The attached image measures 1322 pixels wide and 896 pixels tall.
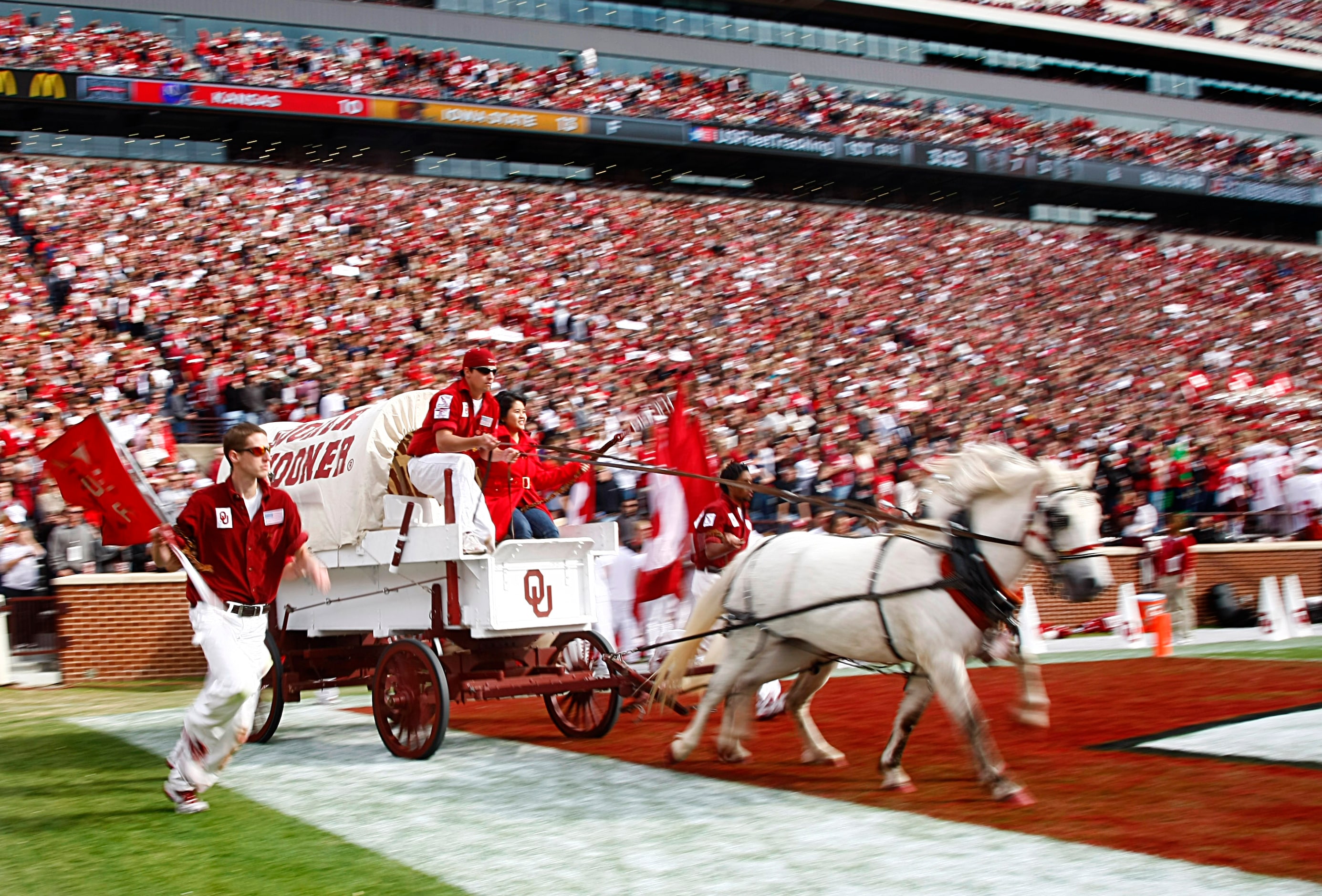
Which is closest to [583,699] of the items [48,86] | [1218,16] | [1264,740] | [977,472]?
[977,472]

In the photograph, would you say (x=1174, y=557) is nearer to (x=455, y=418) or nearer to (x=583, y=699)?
(x=583, y=699)

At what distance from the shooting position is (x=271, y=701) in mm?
9242

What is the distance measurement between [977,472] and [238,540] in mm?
3899

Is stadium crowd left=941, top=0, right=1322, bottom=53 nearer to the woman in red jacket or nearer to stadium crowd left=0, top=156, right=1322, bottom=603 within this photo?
stadium crowd left=0, top=156, right=1322, bottom=603

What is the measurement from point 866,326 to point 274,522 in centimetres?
2176

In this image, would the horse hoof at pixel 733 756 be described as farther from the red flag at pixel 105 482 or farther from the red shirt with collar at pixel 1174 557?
the red shirt with collar at pixel 1174 557

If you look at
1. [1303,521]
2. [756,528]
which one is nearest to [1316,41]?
[1303,521]

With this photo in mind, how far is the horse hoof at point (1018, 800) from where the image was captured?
19.9ft

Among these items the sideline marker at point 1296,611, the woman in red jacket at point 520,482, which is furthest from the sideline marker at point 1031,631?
the woman in red jacket at point 520,482

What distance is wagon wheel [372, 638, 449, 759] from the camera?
764cm

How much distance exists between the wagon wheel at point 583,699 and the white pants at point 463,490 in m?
1.14

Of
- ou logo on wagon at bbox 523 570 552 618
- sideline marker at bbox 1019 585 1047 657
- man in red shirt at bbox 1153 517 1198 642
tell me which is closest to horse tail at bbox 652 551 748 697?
ou logo on wagon at bbox 523 570 552 618

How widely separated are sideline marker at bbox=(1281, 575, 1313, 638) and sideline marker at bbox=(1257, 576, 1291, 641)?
0.10m

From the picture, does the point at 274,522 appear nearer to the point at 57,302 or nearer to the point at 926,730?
the point at 926,730
